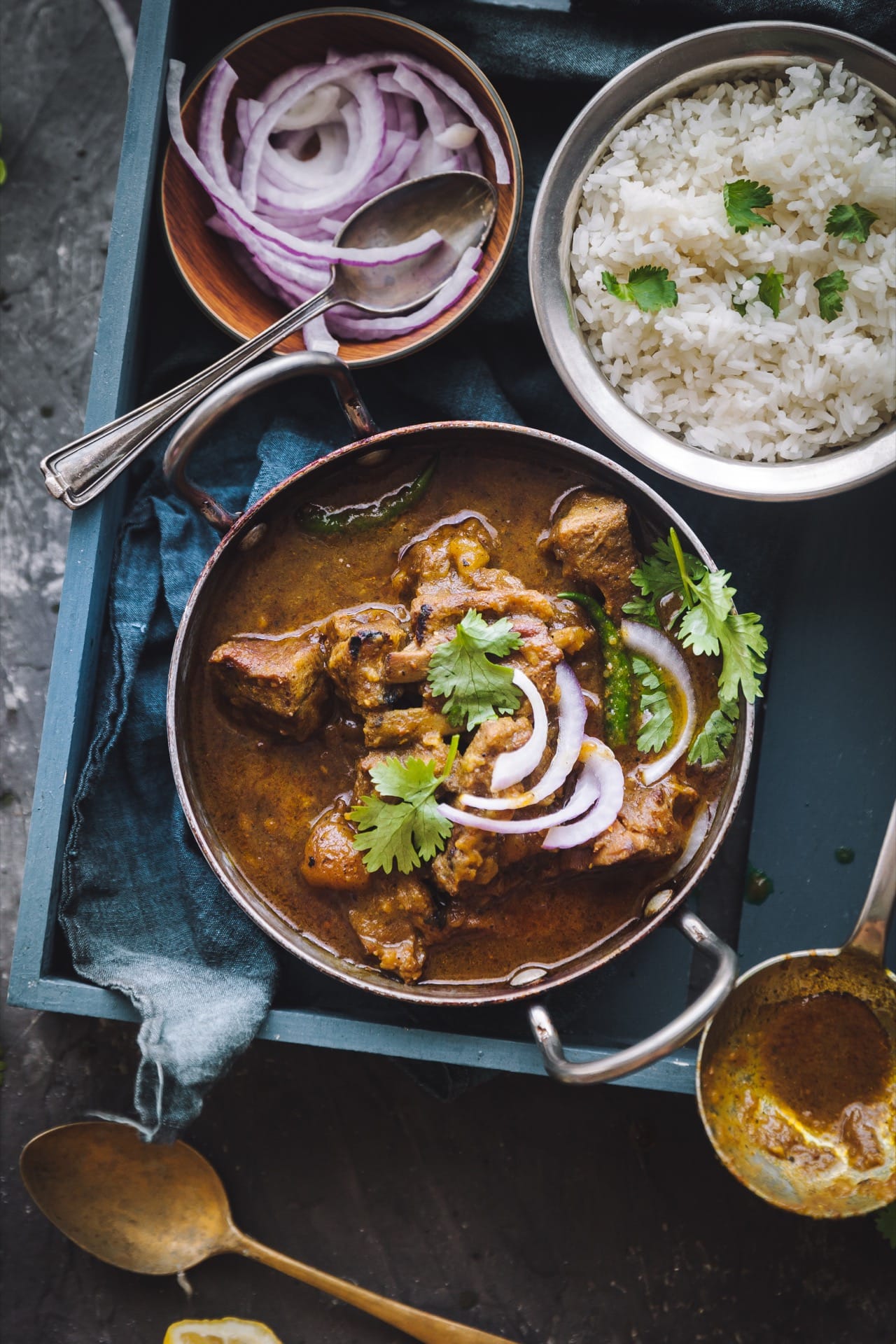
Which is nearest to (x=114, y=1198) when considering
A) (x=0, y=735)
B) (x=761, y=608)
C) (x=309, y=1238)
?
(x=309, y=1238)

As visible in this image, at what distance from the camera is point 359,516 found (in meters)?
2.42

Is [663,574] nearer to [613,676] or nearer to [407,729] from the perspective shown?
[613,676]

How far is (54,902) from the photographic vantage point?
2.48 metres

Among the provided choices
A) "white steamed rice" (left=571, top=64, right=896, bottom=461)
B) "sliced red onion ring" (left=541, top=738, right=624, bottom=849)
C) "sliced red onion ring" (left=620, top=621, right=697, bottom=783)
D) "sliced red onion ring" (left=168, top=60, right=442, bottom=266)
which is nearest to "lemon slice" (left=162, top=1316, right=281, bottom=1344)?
"sliced red onion ring" (left=541, top=738, right=624, bottom=849)

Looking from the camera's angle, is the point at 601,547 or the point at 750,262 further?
the point at 750,262

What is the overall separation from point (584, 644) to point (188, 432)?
979mm

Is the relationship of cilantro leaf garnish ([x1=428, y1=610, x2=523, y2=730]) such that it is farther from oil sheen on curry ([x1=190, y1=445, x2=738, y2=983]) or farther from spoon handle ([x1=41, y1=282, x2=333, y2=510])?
spoon handle ([x1=41, y1=282, x2=333, y2=510])

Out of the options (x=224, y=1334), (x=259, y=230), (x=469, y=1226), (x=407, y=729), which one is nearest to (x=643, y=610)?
(x=407, y=729)

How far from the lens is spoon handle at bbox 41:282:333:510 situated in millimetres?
2393

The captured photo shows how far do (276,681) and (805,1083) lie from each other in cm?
157

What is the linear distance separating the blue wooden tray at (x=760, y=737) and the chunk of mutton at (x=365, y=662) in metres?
0.67

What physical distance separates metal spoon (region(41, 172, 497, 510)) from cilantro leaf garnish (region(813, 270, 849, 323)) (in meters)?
0.81

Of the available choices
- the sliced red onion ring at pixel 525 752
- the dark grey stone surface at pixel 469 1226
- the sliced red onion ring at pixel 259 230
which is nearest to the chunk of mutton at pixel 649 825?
the sliced red onion ring at pixel 525 752

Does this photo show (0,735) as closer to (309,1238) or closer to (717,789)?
(309,1238)
